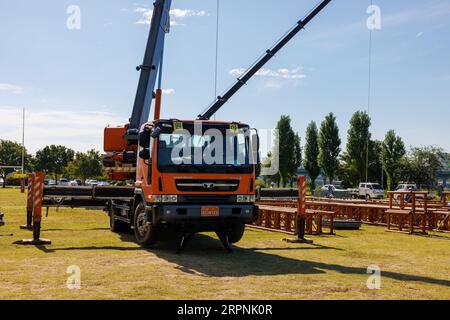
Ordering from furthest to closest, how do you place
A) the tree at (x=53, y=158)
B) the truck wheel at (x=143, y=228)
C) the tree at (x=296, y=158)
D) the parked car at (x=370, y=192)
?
1. the tree at (x=53, y=158)
2. the tree at (x=296, y=158)
3. the parked car at (x=370, y=192)
4. the truck wheel at (x=143, y=228)

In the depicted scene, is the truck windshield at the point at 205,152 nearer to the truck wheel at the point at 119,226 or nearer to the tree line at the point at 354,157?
the truck wheel at the point at 119,226

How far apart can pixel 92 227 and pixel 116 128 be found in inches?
138

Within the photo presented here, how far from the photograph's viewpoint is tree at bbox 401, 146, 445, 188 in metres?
67.2

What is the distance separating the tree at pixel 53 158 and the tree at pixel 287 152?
158ft

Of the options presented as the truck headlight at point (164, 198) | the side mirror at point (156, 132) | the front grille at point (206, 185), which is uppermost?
the side mirror at point (156, 132)

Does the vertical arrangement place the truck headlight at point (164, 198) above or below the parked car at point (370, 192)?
above

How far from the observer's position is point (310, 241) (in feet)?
45.1

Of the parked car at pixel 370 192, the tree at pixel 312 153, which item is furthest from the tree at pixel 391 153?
the parked car at pixel 370 192

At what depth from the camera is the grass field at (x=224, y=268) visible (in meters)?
7.37

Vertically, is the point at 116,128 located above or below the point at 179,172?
above

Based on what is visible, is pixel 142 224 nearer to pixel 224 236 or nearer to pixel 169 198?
pixel 169 198

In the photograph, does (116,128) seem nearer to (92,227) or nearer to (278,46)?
(92,227)

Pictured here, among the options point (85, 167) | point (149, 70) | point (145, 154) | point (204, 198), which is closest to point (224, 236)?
point (204, 198)
